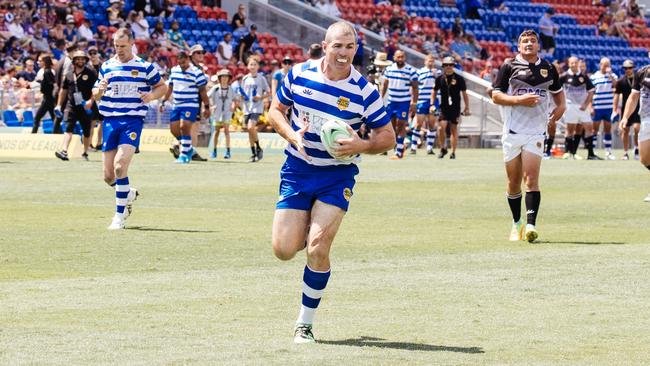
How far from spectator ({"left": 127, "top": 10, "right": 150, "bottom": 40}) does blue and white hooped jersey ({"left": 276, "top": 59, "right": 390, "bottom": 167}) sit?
31.4 metres

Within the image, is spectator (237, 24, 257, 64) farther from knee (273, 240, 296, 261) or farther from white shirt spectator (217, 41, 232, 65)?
knee (273, 240, 296, 261)

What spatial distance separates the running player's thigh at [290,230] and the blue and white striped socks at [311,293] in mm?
187

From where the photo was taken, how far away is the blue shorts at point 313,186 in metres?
8.98

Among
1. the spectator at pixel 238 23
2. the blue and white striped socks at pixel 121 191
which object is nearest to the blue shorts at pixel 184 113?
the blue and white striped socks at pixel 121 191

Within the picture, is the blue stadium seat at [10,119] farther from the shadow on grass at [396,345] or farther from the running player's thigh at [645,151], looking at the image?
the shadow on grass at [396,345]

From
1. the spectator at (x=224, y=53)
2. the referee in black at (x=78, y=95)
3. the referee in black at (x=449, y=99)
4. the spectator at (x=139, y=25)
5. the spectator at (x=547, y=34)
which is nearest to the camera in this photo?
the referee in black at (x=78, y=95)

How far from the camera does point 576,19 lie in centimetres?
5619

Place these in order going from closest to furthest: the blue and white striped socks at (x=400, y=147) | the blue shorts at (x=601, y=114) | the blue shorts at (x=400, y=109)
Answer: the blue and white striped socks at (x=400, y=147), the blue shorts at (x=400, y=109), the blue shorts at (x=601, y=114)

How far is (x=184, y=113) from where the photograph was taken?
29.4 meters

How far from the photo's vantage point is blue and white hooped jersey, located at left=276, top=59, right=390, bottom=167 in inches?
354

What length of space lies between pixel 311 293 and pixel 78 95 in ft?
69.3

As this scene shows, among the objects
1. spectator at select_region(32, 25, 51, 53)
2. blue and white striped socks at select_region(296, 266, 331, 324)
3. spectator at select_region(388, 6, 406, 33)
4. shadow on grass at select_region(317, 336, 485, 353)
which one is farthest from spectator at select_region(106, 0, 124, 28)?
shadow on grass at select_region(317, 336, 485, 353)

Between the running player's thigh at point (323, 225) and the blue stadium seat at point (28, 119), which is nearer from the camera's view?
the running player's thigh at point (323, 225)

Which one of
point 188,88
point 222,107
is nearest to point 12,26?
point 222,107
